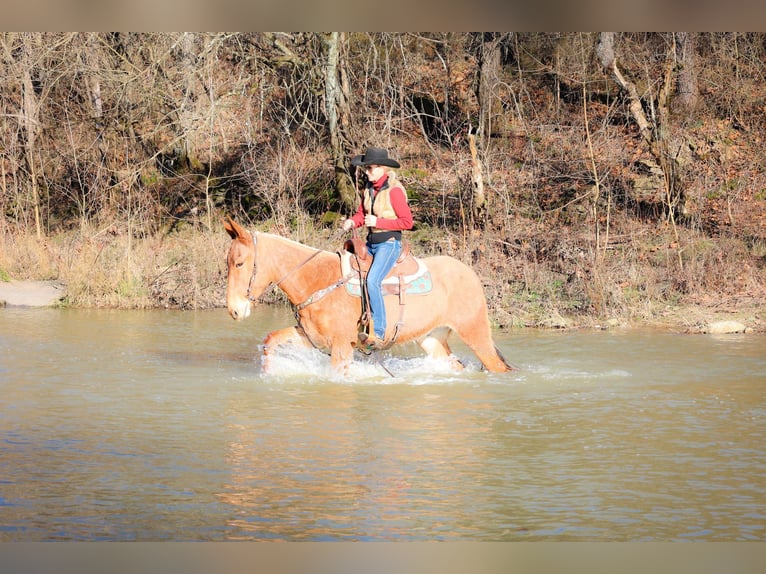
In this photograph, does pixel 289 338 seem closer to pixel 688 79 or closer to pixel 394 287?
pixel 394 287

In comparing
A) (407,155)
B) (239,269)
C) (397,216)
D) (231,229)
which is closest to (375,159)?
(397,216)

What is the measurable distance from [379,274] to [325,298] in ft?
2.00

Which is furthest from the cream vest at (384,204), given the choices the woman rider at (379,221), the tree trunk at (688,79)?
the tree trunk at (688,79)

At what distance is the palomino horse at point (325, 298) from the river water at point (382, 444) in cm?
50

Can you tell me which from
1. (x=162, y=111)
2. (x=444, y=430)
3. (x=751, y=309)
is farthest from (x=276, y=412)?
(x=162, y=111)

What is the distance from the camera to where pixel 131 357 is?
13680 mm

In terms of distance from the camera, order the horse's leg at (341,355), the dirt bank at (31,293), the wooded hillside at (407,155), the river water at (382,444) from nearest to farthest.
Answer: the river water at (382,444), the horse's leg at (341,355), the dirt bank at (31,293), the wooded hillside at (407,155)

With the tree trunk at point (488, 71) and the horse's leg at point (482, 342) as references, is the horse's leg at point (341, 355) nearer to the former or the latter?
the horse's leg at point (482, 342)

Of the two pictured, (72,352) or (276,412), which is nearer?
(276,412)

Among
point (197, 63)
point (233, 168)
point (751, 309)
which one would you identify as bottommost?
point (751, 309)

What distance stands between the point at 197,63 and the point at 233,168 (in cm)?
386

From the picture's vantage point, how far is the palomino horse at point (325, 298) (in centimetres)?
1135

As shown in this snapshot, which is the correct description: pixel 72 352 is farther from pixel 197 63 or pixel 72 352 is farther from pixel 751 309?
pixel 197 63
